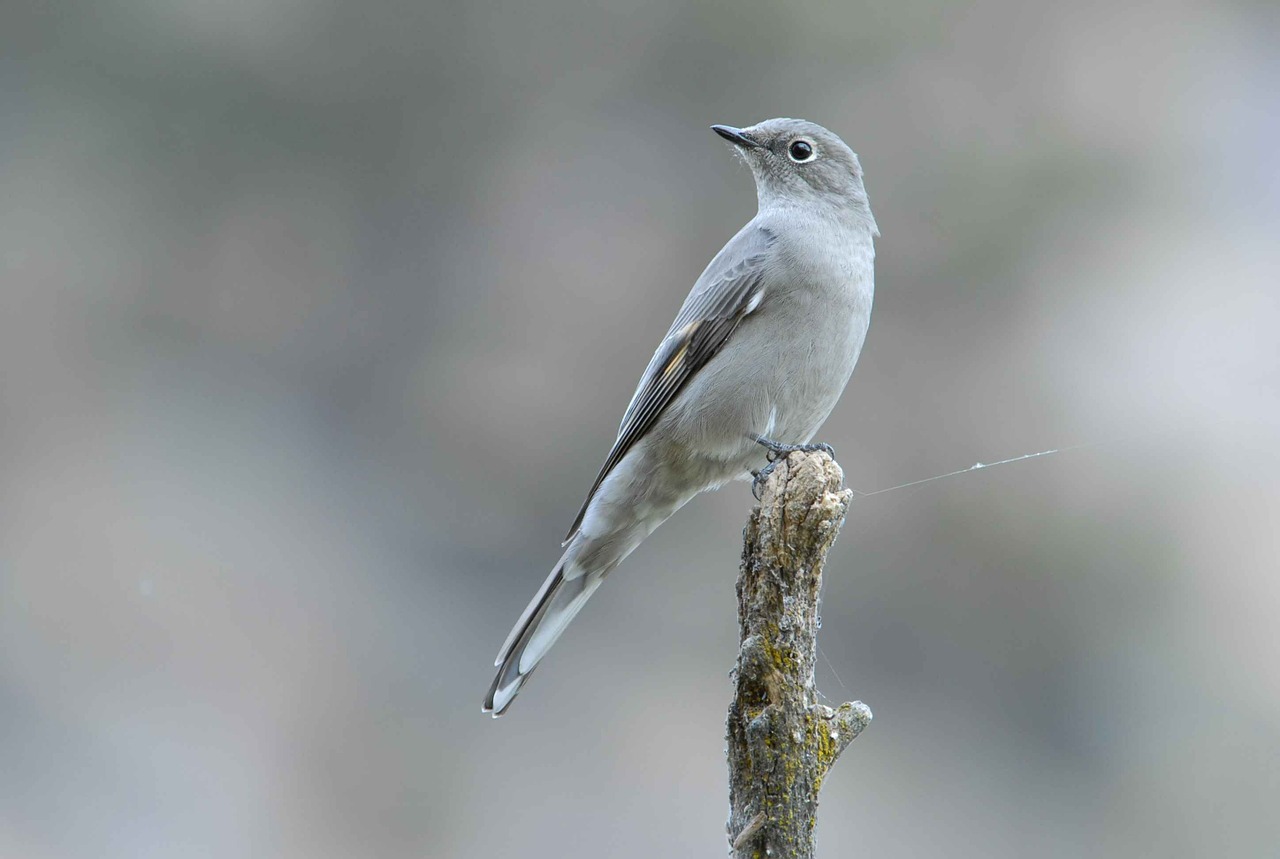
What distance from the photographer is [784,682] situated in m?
2.58

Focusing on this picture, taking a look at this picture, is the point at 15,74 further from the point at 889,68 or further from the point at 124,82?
the point at 889,68

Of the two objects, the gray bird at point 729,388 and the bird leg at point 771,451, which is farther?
the gray bird at point 729,388

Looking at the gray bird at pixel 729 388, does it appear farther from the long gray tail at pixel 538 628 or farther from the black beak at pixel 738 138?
the black beak at pixel 738 138

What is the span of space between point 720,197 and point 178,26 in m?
6.09

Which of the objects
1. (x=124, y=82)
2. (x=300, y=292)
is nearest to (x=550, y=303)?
(x=300, y=292)

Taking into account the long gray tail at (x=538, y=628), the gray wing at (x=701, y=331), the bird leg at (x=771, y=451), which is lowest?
the long gray tail at (x=538, y=628)

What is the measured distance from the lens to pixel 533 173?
11352mm

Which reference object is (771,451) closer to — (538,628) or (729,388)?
(729,388)

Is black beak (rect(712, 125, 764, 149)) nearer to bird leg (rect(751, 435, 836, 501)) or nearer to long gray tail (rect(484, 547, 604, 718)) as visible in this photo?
bird leg (rect(751, 435, 836, 501))

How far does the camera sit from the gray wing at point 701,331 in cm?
415

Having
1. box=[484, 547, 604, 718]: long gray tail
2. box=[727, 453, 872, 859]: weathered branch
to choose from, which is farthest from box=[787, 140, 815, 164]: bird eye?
box=[727, 453, 872, 859]: weathered branch

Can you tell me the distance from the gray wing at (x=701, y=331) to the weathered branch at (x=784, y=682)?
1423mm

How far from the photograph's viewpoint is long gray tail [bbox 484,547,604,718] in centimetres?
377

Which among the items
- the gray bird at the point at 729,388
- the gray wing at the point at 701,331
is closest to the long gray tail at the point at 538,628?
the gray bird at the point at 729,388
